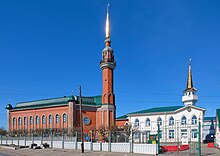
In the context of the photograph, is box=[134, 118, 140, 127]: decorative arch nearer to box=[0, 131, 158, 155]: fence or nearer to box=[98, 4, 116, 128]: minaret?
box=[98, 4, 116, 128]: minaret

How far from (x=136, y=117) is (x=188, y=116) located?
12.2 m

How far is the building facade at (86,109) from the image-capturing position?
7312 centimetres

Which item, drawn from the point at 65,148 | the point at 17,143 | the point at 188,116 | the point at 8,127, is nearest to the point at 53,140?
the point at 65,148

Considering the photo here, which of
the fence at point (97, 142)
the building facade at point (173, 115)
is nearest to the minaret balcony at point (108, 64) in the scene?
the building facade at point (173, 115)

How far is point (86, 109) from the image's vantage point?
75688 mm

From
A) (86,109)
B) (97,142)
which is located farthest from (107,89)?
(97,142)

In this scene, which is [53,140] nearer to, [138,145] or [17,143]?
[17,143]

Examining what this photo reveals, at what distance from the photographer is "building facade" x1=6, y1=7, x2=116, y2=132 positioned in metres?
73.1

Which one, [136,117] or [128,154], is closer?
[128,154]

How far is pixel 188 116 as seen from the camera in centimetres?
6141

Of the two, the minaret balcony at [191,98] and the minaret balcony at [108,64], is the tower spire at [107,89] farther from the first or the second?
the minaret balcony at [191,98]

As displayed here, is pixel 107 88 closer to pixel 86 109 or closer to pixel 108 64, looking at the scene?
pixel 108 64

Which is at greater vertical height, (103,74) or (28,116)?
(103,74)

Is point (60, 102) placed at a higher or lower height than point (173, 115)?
higher
